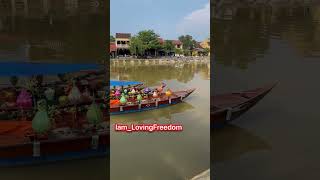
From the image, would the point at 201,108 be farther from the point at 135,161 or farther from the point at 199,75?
the point at 135,161

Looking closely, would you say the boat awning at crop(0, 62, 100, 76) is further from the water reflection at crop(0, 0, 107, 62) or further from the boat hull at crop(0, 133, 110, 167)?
the boat hull at crop(0, 133, 110, 167)

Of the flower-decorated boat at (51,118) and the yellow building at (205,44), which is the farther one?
the yellow building at (205,44)

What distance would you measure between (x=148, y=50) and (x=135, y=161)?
794 mm

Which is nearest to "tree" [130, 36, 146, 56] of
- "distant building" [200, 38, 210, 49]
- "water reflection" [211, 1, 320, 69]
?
"distant building" [200, 38, 210, 49]

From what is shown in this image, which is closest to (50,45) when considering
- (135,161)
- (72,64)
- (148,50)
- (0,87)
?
(72,64)

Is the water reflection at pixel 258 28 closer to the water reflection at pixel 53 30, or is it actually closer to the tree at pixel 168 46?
the tree at pixel 168 46

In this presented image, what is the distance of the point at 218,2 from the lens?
254 cm

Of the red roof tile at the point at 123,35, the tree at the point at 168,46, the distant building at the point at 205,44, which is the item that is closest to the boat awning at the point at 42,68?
the red roof tile at the point at 123,35

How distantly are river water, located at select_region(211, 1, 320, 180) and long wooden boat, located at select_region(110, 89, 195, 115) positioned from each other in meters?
0.26

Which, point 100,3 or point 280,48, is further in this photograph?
point 280,48

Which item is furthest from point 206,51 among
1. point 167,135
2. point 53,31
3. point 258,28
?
point 53,31

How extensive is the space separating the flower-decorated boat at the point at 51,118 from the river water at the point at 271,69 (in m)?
0.83

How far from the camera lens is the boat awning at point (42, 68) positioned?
2283 millimetres

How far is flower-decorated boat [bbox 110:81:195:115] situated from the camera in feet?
8.25
